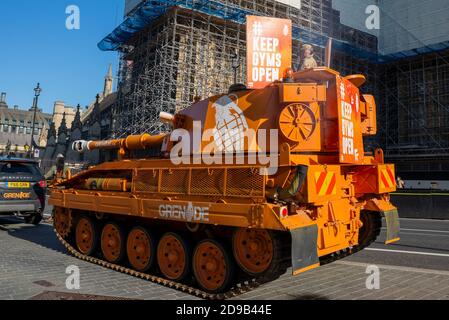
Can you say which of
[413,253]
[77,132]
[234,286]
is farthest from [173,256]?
[77,132]

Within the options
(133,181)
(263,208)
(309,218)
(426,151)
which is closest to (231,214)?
(263,208)

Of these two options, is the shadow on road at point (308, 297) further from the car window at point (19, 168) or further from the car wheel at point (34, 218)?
the car window at point (19, 168)

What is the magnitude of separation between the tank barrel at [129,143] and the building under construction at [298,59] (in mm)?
21278

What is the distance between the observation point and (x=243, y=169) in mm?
5133

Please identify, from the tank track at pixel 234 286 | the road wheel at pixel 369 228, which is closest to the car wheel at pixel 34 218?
the tank track at pixel 234 286

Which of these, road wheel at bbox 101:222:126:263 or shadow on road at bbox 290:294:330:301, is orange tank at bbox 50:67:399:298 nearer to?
road wheel at bbox 101:222:126:263

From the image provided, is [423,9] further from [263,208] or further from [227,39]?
[263,208]

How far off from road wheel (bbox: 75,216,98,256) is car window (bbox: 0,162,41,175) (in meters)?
4.82

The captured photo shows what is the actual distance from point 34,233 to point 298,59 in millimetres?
25815

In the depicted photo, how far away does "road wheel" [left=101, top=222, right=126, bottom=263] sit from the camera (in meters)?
6.96

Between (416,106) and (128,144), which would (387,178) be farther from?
(416,106)

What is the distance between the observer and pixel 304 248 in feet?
14.8

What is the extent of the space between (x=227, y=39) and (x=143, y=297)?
32596 millimetres

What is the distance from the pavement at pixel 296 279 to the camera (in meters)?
5.26
